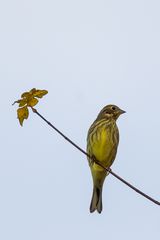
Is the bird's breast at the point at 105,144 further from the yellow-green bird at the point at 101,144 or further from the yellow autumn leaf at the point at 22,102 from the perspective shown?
the yellow autumn leaf at the point at 22,102

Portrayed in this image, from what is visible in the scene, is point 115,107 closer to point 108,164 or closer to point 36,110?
point 108,164

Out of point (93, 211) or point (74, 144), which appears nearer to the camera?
point (74, 144)

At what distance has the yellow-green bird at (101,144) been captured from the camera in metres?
9.23

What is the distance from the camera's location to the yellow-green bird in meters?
9.23

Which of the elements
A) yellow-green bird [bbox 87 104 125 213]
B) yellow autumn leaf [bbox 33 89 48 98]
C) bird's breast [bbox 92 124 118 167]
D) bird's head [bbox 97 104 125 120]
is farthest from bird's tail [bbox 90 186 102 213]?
yellow autumn leaf [bbox 33 89 48 98]

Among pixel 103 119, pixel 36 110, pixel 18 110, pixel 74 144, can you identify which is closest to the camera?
pixel 74 144

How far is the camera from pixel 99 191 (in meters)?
10.1

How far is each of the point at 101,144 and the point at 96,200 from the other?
1.16 m

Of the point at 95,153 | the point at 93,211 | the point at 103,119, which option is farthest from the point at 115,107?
the point at 93,211

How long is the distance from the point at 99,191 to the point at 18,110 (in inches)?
209

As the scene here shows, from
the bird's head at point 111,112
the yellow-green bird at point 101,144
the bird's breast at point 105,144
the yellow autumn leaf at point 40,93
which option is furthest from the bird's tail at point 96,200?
the yellow autumn leaf at point 40,93

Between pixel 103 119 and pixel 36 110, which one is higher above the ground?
pixel 103 119

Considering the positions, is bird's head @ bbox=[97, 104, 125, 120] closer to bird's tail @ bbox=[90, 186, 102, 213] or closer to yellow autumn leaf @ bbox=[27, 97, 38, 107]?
bird's tail @ bbox=[90, 186, 102, 213]

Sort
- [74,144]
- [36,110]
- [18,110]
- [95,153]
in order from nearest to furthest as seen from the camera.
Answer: [74,144] → [36,110] → [18,110] → [95,153]
